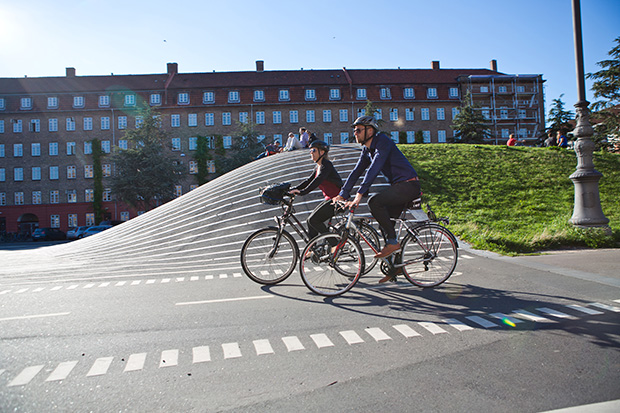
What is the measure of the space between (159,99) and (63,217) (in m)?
19.9

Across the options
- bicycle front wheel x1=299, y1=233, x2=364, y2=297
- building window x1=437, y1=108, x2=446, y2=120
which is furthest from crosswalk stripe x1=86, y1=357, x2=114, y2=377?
building window x1=437, y1=108, x2=446, y2=120

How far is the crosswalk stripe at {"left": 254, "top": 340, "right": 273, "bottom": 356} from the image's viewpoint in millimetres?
3595

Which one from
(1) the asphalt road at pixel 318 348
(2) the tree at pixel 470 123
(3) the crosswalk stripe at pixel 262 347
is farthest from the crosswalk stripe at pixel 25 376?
(2) the tree at pixel 470 123

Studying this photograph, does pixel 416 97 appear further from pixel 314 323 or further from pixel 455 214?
pixel 314 323

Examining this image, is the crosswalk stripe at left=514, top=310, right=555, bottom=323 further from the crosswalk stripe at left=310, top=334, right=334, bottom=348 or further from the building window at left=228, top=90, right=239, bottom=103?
the building window at left=228, top=90, right=239, bottom=103

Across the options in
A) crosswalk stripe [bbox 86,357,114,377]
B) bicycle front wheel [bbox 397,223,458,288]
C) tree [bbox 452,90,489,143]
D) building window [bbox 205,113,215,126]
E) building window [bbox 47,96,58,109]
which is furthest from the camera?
building window [bbox 205,113,215,126]

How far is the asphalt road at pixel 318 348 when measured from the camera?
276 cm

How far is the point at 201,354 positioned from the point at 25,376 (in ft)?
4.10

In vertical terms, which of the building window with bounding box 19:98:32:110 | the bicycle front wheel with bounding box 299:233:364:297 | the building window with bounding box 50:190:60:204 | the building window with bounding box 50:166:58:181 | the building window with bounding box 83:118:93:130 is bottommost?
the bicycle front wheel with bounding box 299:233:364:297

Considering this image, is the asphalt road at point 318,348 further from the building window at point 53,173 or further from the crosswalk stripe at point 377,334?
the building window at point 53,173

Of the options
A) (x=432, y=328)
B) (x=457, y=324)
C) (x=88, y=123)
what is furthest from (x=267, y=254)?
(x=88, y=123)

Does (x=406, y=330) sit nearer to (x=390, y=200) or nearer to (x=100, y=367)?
(x=390, y=200)

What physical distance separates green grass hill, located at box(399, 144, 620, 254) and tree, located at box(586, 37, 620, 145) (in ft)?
61.6

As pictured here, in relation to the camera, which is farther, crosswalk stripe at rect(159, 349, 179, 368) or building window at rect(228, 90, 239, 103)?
building window at rect(228, 90, 239, 103)
